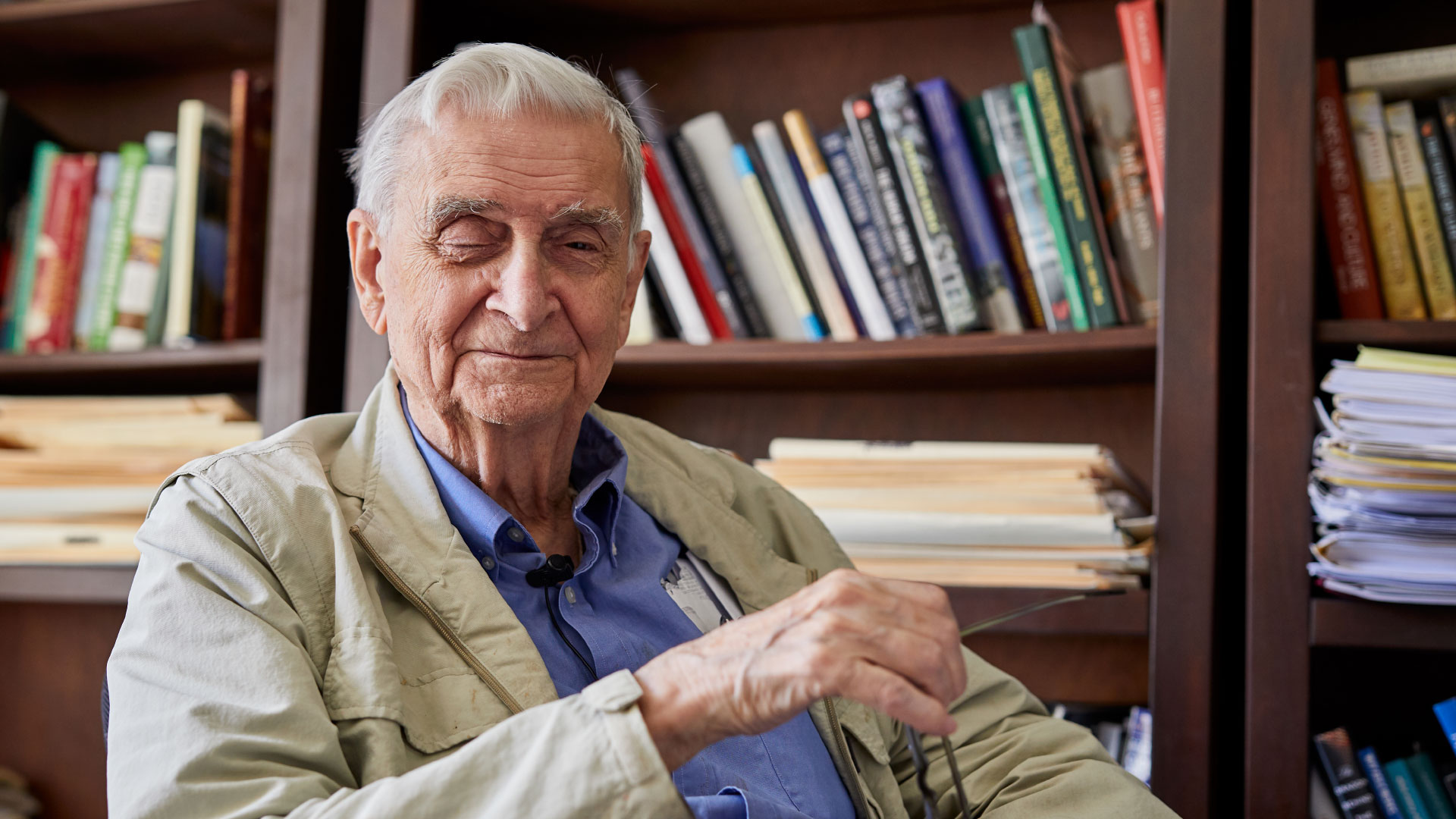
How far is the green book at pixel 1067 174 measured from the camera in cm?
144

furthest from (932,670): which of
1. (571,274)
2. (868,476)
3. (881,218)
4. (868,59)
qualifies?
(868,59)

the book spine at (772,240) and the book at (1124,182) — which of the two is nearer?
the book at (1124,182)

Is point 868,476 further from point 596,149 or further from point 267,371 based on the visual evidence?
point 267,371

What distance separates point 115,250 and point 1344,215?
170cm

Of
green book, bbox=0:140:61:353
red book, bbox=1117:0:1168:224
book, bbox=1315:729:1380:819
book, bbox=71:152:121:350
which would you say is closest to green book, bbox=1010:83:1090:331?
red book, bbox=1117:0:1168:224

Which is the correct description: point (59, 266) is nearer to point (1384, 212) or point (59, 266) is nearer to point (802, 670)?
point (802, 670)

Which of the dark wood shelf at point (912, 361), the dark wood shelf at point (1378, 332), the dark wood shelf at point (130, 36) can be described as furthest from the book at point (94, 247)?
the dark wood shelf at point (1378, 332)

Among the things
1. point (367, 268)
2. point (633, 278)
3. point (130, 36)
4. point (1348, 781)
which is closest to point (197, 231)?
point (130, 36)

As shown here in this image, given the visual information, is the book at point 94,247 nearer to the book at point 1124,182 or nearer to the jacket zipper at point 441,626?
the jacket zipper at point 441,626

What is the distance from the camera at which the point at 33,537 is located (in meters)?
1.58

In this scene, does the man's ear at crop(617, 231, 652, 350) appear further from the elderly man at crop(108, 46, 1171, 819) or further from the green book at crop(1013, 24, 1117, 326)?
the green book at crop(1013, 24, 1117, 326)

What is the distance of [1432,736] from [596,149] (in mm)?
1291

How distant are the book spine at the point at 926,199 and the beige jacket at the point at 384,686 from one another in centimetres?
45

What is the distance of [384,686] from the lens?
870 millimetres
